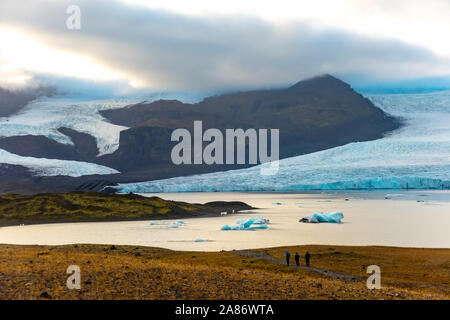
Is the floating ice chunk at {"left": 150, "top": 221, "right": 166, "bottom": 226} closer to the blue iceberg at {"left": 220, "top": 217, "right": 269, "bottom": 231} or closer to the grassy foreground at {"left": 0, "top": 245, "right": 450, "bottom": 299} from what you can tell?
the blue iceberg at {"left": 220, "top": 217, "right": 269, "bottom": 231}

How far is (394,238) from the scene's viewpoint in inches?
2014

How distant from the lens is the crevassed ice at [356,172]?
120 meters

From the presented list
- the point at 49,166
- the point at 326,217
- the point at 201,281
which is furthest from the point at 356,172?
the point at 201,281

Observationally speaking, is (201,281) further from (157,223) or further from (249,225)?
(157,223)

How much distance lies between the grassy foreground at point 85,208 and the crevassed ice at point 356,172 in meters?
49.5

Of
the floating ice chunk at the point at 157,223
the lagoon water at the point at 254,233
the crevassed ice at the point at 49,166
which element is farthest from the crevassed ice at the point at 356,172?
the floating ice chunk at the point at 157,223

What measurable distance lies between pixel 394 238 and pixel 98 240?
26.6 meters

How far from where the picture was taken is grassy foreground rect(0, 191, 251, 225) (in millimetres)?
70750

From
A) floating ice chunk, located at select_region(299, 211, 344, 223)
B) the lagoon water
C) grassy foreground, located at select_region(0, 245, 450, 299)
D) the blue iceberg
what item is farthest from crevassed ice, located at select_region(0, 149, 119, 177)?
grassy foreground, located at select_region(0, 245, 450, 299)

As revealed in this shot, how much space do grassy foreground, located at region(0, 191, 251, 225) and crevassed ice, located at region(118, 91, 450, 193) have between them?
49.5 meters

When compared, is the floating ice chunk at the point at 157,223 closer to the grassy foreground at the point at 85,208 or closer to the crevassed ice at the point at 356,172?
the grassy foreground at the point at 85,208

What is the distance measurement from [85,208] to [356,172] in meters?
69.5

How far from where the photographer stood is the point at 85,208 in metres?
74.9
